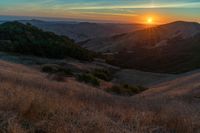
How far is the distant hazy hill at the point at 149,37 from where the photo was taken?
431 feet

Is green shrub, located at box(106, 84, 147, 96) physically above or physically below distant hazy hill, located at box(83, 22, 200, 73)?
above

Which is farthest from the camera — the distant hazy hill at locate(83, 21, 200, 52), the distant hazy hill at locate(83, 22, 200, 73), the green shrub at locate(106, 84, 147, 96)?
the distant hazy hill at locate(83, 21, 200, 52)

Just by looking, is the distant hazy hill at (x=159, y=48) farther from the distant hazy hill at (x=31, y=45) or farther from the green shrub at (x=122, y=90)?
the green shrub at (x=122, y=90)

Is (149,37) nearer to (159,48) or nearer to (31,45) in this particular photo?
(159,48)

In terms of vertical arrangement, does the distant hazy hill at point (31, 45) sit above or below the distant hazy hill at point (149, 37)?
above

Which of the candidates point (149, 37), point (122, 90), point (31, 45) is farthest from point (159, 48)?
point (122, 90)

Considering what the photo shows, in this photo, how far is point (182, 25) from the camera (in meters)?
161

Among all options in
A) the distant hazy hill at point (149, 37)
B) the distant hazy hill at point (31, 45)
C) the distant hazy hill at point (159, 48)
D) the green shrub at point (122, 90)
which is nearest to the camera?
the green shrub at point (122, 90)

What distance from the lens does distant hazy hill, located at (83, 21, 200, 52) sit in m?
131

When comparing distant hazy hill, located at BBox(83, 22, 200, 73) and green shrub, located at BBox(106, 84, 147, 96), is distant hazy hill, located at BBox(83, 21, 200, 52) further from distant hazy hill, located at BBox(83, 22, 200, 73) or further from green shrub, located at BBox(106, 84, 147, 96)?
green shrub, located at BBox(106, 84, 147, 96)

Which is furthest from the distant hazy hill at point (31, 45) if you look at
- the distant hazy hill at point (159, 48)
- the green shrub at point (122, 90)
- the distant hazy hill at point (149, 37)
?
the distant hazy hill at point (149, 37)

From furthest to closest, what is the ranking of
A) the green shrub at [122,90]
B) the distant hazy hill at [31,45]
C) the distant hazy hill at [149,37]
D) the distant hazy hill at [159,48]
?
1. the distant hazy hill at [149,37]
2. the distant hazy hill at [159,48]
3. the distant hazy hill at [31,45]
4. the green shrub at [122,90]

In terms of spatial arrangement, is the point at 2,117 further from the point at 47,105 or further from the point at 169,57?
the point at 169,57

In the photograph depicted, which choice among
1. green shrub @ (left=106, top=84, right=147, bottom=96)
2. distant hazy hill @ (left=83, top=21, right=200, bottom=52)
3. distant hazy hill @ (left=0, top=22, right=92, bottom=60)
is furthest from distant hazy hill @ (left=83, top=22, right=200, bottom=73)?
green shrub @ (left=106, top=84, right=147, bottom=96)
